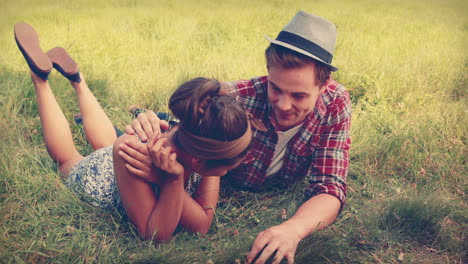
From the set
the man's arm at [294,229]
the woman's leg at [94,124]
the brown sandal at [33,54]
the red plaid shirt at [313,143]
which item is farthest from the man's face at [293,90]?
the brown sandal at [33,54]

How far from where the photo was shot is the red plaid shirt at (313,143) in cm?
248

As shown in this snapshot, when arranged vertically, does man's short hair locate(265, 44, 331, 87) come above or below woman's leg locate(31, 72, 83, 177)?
above

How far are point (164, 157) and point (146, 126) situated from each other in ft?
1.76

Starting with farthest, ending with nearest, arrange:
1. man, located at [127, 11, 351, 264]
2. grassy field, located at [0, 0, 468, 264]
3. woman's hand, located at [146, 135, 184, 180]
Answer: grassy field, located at [0, 0, 468, 264] → man, located at [127, 11, 351, 264] → woman's hand, located at [146, 135, 184, 180]

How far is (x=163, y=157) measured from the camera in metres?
1.91

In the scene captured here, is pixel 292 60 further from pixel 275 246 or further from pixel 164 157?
pixel 275 246

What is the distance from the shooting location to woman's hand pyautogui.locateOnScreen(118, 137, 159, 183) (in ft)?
6.58

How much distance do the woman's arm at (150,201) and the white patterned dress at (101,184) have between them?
0.29 metres

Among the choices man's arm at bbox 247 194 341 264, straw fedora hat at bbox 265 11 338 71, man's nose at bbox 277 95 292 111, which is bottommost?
man's arm at bbox 247 194 341 264

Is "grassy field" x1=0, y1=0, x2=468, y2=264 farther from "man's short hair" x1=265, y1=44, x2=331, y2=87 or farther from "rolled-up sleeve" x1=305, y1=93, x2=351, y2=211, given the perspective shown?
"man's short hair" x1=265, y1=44, x2=331, y2=87

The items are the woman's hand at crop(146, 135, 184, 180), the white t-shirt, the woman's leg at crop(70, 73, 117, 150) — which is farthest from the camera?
the woman's leg at crop(70, 73, 117, 150)

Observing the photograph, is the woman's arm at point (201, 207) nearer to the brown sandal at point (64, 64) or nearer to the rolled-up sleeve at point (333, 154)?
the rolled-up sleeve at point (333, 154)

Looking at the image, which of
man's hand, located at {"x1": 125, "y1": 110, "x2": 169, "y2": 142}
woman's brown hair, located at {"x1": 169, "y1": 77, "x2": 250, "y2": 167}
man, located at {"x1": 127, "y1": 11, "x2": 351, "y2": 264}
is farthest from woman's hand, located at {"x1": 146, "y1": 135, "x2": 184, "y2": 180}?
man, located at {"x1": 127, "y1": 11, "x2": 351, "y2": 264}

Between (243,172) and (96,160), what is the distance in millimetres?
Answer: 1005
